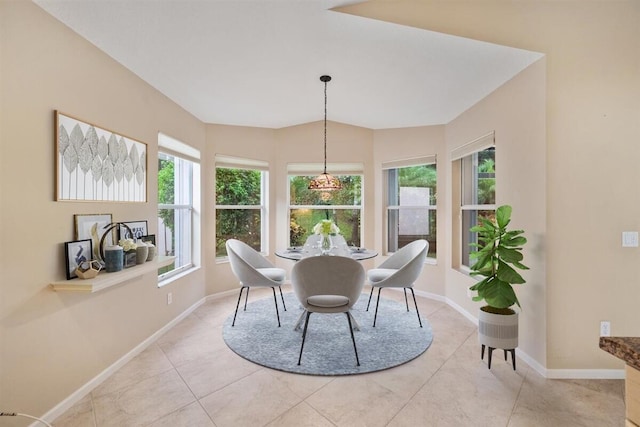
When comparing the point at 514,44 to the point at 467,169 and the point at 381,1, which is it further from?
the point at 467,169

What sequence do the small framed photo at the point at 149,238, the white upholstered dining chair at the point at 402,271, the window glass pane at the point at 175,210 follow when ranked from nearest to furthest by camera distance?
1. the small framed photo at the point at 149,238
2. the white upholstered dining chair at the point at 402,271
3. the window glass pane at the point at 175,210

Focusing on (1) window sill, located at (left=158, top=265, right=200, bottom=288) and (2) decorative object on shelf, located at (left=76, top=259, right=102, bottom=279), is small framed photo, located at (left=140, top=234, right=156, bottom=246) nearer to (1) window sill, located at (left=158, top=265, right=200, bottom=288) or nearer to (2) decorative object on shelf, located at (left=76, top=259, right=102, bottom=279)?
(1) window sill, located at (left=158, top=265, right=200, bottom=288)

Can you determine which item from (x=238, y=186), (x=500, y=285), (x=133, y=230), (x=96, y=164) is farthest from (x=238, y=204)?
(x=500, y=285)

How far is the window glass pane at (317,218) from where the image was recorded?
512 cm

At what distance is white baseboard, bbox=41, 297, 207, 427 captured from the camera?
1929 mm

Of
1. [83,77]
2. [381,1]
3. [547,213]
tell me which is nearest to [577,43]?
[547,213]

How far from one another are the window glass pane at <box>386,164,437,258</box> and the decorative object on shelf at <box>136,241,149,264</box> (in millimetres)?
3482

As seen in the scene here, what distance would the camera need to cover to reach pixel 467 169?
12.9 ft

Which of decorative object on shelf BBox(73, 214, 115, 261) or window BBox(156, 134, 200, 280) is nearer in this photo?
decorative object on shelf BBox(73, 214, 115, 261)

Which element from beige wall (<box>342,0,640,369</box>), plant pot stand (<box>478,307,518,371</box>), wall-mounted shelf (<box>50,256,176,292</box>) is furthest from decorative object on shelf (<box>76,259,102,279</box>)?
plant pot stand (<box>478,307,518,371</box>)

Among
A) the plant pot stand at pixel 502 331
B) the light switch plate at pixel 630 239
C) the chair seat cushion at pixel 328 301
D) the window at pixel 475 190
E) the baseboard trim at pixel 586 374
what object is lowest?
the baseboard trim at pixel 586 374

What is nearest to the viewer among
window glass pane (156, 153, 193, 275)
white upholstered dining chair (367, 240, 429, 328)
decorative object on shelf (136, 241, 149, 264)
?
decorative object on shelf (136, 241, 149, 264)

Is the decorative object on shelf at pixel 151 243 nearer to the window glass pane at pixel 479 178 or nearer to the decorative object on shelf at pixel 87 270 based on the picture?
the decorative object on shelf at pixel 87 270

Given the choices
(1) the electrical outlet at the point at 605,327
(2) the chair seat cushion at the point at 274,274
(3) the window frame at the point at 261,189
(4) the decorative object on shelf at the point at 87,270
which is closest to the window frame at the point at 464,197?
(1) the electrical outlet at the point at 605,327
